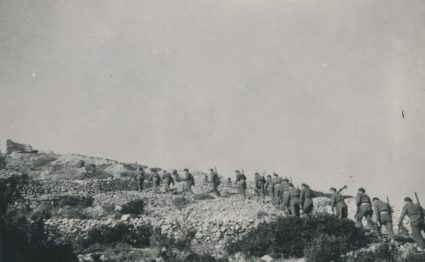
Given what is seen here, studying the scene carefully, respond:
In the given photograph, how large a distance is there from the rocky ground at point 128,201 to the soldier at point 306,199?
1579 mm

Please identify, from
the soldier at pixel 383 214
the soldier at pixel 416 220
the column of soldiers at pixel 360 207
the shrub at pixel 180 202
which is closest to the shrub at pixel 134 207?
the shrub at pixel 180 202

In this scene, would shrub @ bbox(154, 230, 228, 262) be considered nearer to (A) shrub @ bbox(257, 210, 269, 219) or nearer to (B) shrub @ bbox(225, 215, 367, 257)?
(B) shrub @ bbox(225, 215, 367, 257)

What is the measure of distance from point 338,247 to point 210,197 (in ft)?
47.2

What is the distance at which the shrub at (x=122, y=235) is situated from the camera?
13586 millimetres

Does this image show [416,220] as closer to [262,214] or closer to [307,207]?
[307,207]

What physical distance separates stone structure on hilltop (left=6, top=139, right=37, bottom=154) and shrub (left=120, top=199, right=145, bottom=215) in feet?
89.4

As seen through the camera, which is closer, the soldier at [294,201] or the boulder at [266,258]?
the boulder at [266,258]

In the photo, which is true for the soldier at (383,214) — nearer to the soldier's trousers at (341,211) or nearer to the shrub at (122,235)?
the soldier's trousers at (341,211)

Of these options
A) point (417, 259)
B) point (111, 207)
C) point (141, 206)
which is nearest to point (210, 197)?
point (141, 206)

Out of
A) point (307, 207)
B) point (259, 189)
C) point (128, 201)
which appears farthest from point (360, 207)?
point (128, 201)

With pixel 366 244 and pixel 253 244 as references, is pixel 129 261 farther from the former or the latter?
pixel 366 244

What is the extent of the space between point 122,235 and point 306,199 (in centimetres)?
770

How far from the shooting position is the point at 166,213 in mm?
20000

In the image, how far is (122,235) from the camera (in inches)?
544
